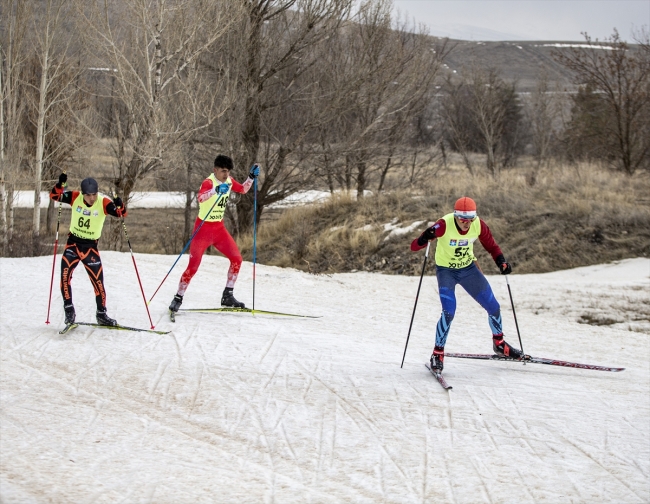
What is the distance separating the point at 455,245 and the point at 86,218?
4.73m

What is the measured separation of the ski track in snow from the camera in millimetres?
5156

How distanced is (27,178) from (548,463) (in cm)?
2584

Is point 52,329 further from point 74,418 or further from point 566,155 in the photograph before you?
point 566,155

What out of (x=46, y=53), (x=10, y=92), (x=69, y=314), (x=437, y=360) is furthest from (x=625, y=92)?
(x=10, y=92)

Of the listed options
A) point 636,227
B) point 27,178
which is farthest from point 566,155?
point 27,178

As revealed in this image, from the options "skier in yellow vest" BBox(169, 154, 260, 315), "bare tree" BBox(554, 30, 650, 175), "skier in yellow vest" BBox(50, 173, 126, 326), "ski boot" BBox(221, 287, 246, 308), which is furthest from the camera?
→ "bare tree" BBox(554, 30, 650, 175)

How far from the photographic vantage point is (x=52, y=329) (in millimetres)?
8867

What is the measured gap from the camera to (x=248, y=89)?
65.4 feet

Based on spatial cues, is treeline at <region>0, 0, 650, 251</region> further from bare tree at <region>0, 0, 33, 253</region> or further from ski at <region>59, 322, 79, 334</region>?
ski at <region>59, 322, 79, 334</region>

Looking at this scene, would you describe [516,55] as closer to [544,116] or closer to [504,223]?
[544,116]

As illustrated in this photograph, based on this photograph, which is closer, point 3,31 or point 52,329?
point 52,329

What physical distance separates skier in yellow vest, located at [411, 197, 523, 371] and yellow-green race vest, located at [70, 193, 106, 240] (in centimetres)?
412

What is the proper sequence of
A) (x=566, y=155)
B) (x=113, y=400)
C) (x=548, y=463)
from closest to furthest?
(x=548, y=463) < (x=113, y=400) < (x=566, y=155)

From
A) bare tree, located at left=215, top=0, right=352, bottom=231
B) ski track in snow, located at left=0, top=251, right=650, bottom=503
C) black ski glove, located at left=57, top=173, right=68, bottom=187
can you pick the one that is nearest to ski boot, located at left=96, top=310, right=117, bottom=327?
ski track in snow, located at left=0, top=251, right=650, bottom=503
